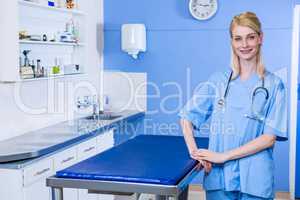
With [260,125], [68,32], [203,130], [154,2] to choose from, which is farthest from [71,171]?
[154,2]

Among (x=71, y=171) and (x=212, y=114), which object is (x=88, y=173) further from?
(x=212, y=114)

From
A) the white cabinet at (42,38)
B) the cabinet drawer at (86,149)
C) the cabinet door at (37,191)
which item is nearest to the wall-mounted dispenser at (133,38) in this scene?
the white cabinet at (42,38)

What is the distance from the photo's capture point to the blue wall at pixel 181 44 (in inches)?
164

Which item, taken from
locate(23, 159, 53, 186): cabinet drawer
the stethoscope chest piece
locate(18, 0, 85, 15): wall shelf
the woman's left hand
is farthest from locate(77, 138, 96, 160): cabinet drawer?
the stethoscope chest piece

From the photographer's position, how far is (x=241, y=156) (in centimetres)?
206

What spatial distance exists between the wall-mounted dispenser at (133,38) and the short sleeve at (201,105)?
6.90 feet

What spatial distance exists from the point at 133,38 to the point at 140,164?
230 cm

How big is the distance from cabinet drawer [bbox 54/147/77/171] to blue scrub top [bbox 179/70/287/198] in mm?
1190

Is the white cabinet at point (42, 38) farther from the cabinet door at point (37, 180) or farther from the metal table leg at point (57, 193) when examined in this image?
the metal table leg at point (57, 193)

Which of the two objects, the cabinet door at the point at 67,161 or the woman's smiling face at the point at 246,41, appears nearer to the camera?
the woman's smiling face at the point at 246,41

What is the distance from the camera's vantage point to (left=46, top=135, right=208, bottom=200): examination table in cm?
186

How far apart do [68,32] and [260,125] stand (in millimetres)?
2354

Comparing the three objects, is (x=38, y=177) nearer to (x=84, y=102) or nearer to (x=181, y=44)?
(x=84, y=102)

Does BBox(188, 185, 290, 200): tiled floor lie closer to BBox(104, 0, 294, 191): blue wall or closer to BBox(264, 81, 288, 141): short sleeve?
BBox(104, 0, 294, 191): blue wall
